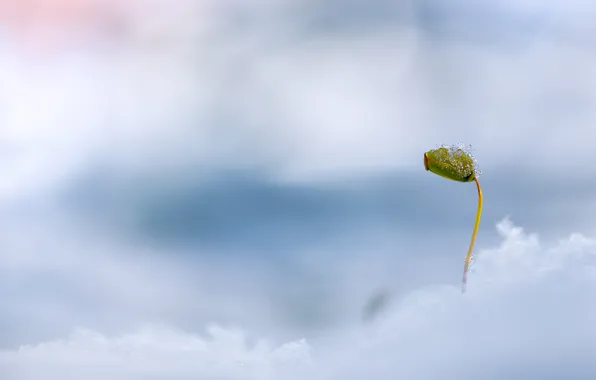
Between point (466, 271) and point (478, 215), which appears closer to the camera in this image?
point (478, 215)

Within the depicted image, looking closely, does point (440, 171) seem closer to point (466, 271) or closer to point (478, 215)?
point (478, 215)

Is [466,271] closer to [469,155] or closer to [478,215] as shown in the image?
[478,215]

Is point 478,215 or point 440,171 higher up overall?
point 440,171

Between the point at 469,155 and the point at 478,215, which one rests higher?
the point at 469,155

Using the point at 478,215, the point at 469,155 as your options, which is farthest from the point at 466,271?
the point at 469,155

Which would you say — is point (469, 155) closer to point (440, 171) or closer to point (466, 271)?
point (440, 171)

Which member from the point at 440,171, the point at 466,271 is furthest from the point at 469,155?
the point at 466,271

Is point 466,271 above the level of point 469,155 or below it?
below
